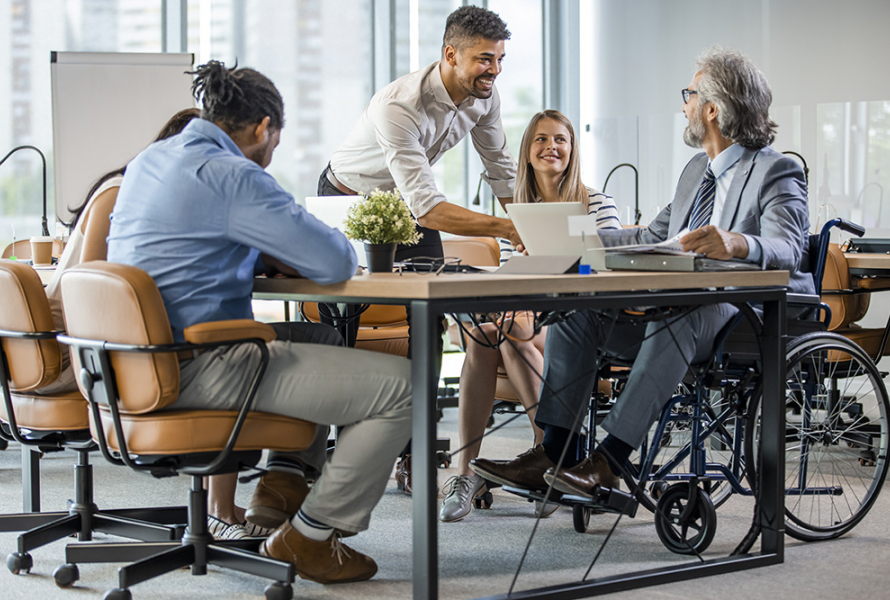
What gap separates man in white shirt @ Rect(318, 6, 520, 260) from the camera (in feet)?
10.00

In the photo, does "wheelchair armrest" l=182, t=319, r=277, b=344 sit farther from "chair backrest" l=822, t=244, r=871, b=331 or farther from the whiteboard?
the whiteboard

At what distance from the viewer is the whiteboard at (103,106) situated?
5.57 m

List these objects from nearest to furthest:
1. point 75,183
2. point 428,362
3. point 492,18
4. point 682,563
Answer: point 428,362 < point 682,563 < point 492,18 < point 75,183

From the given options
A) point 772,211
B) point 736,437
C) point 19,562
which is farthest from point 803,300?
point 19,562

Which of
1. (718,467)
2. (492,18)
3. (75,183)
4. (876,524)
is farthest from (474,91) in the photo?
(75,183)

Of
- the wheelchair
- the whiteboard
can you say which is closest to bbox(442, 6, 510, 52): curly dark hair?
the wheelchair

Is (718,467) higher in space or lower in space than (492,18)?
Result: lower

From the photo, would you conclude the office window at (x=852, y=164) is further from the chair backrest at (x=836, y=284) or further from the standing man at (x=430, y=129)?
the standing man at (x=430, y=129)

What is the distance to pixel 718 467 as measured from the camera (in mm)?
2396

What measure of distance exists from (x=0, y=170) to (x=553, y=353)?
4551 mm

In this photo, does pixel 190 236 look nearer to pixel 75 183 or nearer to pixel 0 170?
pixel 75 183

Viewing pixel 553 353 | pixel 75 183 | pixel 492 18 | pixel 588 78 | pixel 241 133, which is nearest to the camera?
pixel 241 133

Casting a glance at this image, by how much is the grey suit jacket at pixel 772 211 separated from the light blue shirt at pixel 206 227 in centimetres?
101

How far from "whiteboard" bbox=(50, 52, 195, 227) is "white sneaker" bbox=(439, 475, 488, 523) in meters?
3.57
